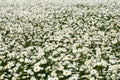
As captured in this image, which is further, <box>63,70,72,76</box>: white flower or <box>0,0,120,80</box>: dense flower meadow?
<box>0,0,120,80</box>: dense flower meadow

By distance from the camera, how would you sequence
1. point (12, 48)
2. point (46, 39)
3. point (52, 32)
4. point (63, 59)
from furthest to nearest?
point (52, 32) → point (46, 39) → point (12, 48) → point (63, 59)

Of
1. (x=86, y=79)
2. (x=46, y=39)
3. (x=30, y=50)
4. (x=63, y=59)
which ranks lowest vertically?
(x=86, y=79)

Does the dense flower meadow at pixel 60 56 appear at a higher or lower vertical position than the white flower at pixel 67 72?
higher

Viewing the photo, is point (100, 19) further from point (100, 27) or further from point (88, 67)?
point (88, 67)

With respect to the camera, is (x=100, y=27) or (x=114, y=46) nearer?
(x=114, y=46)

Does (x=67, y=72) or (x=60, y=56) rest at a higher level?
(x=60, y=56)

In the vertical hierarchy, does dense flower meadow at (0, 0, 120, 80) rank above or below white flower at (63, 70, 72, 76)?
above

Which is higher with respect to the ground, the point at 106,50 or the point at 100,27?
the point at 100,27

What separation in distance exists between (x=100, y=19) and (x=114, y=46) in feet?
18.3

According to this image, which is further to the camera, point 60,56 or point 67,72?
point 60,56

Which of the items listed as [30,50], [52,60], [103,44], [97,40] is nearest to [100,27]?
[97,40]

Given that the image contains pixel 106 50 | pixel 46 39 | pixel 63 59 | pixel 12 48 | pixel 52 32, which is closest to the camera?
pixel 63 59

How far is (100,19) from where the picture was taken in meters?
14.7

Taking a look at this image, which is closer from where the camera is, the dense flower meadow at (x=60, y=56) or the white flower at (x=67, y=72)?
the white flower at (x=67, y=72)
